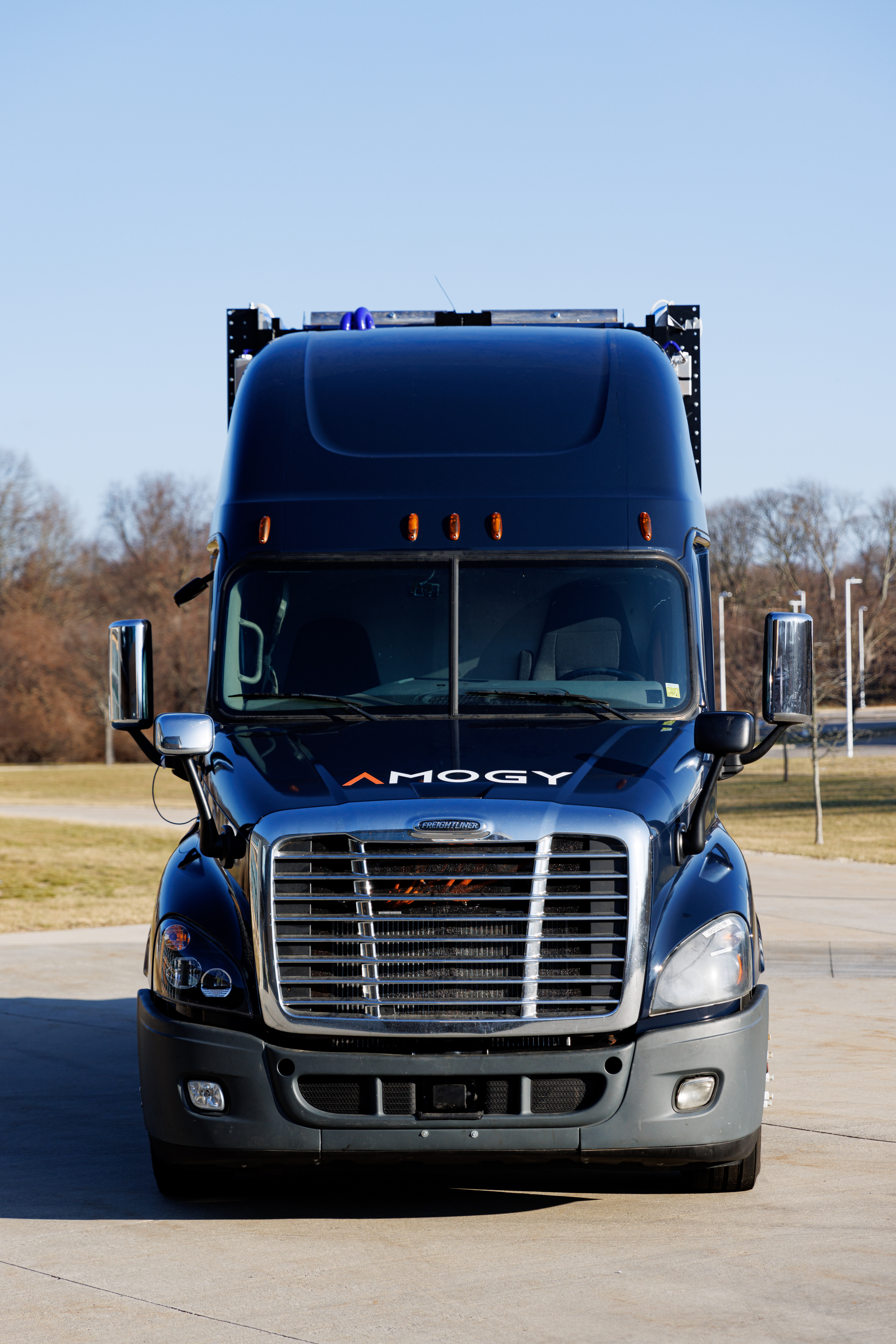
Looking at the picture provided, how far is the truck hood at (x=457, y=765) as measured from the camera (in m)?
5.66

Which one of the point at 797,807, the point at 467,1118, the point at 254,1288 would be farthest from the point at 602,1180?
the point at 797,807

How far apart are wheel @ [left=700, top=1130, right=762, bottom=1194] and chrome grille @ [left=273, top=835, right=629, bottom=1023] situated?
1.13 meters

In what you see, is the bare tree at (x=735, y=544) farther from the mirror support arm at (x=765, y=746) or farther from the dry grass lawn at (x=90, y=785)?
the mirror support arm at (x=765, y=746)

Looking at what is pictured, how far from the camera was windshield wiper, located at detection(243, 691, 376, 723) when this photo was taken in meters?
6.57

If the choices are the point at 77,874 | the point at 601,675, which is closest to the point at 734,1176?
the point at 601,675

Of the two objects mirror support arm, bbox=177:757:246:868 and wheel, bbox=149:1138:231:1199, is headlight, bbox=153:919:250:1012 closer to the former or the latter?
mirror support arm, bbox=177:757:246:868

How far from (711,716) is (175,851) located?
2.07 meters

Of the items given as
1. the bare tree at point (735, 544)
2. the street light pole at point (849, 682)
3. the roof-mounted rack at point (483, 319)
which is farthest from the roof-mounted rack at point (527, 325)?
the bare tree at point (735, 544)

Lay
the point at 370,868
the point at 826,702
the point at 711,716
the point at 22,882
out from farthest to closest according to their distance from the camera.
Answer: the point at 826,702, the point at 22,882, the point at 711,716, the point at 370,868

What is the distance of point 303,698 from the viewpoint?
666cm

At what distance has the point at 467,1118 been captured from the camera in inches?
212

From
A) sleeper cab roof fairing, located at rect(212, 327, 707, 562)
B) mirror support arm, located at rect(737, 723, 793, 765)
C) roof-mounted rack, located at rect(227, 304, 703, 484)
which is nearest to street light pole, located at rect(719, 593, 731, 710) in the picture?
roof-mounted rack, located at rect(227, 304, 703, 484)

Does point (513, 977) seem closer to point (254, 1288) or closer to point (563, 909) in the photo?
point (563, 909)

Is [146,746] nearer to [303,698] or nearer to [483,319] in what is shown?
[303,698]
